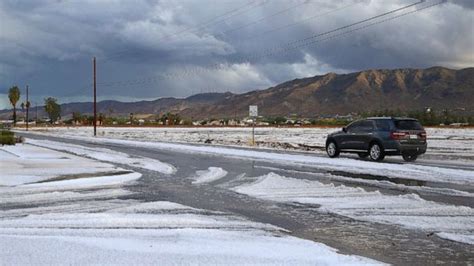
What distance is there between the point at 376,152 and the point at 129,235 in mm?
19300

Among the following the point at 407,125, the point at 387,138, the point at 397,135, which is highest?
the point at 407,125

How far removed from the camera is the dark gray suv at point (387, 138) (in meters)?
26.2

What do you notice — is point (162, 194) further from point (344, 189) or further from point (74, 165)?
point (74, 165)

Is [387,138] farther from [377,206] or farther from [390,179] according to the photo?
[377,206]

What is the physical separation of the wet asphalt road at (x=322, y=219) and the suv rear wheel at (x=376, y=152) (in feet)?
22.5

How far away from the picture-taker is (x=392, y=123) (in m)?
26.6

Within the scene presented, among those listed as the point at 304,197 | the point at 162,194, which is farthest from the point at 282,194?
the point at 162,194

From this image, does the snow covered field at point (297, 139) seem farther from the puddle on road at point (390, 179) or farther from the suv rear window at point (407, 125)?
the puddle on road at point (390, 179)

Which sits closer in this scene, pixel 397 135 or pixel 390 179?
pixel 390 179

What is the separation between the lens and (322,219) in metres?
11.0

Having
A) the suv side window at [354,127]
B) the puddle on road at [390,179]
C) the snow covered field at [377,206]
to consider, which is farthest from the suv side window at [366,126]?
the snow covered field at [377,206]

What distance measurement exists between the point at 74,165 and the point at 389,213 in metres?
15.5

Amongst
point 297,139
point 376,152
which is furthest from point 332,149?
point 297,139

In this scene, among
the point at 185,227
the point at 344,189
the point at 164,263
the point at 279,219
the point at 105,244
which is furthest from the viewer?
the point at 344,189
